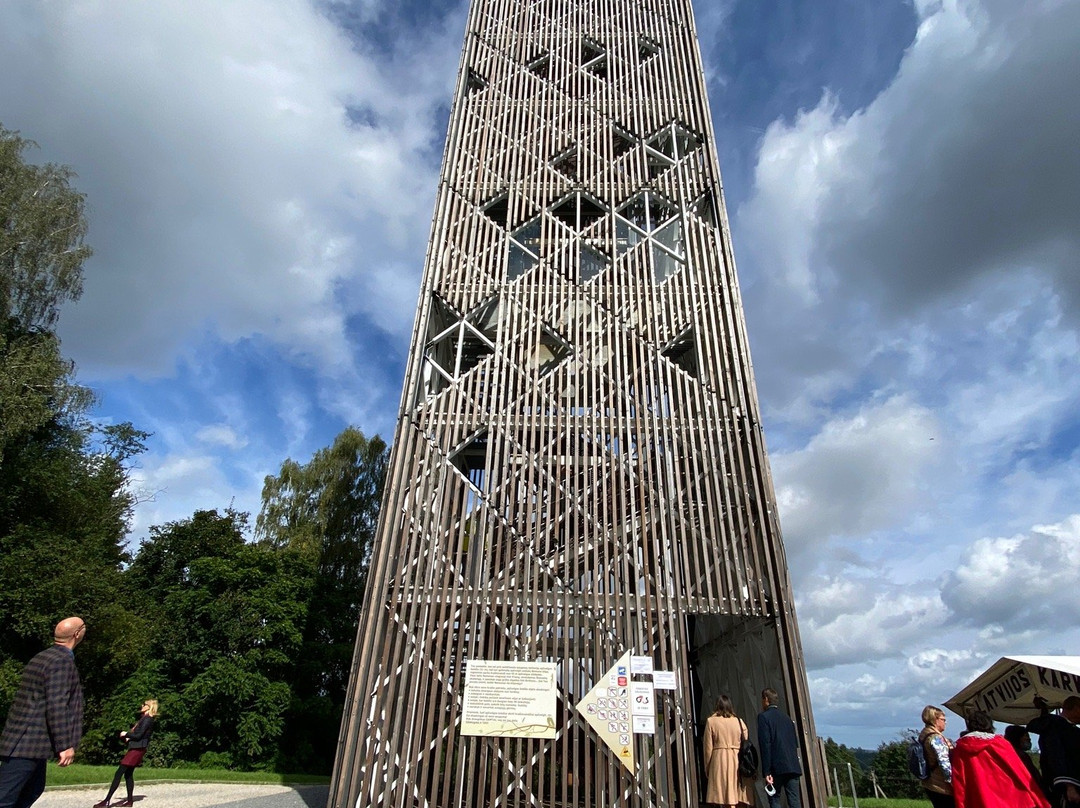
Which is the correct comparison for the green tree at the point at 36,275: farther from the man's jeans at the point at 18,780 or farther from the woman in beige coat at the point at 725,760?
the woman in beige coat at the point at 725,760

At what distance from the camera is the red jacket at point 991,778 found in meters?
4.29

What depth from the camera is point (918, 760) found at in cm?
544

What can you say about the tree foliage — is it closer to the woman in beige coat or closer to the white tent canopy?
the woman in beige coat

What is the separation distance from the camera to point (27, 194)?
16.8m

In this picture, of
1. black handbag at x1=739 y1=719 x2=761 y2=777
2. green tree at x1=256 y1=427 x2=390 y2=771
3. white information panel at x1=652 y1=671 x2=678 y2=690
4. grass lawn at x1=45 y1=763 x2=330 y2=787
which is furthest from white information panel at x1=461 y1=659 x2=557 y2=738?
green tree at x1=256 y1=427 x2=390 y2=771

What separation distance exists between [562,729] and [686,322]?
22.1 feet

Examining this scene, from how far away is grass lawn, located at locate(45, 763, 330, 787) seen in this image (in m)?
9.36

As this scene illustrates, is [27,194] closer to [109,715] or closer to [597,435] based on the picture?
[109,715]

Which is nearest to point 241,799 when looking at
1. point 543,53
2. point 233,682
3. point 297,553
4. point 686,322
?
point 233,682

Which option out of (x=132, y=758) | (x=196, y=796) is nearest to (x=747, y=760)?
(x=132, y=758)

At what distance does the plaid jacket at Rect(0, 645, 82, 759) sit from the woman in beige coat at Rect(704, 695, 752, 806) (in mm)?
5551

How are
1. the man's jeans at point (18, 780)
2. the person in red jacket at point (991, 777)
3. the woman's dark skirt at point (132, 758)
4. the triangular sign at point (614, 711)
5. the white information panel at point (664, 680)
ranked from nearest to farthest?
the man's jeans at point (18, 780), the person in red jacket at point (991, 777), the woman's dark skirt at point (132, 758), the triangular sign at point (614, 711), the white information panel at point (664, 680)

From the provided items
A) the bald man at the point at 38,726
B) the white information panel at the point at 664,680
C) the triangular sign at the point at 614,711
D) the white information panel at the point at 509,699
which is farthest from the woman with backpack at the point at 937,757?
the bald man at the point at 38,726

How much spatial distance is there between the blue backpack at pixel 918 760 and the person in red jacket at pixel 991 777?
859 millimetres
